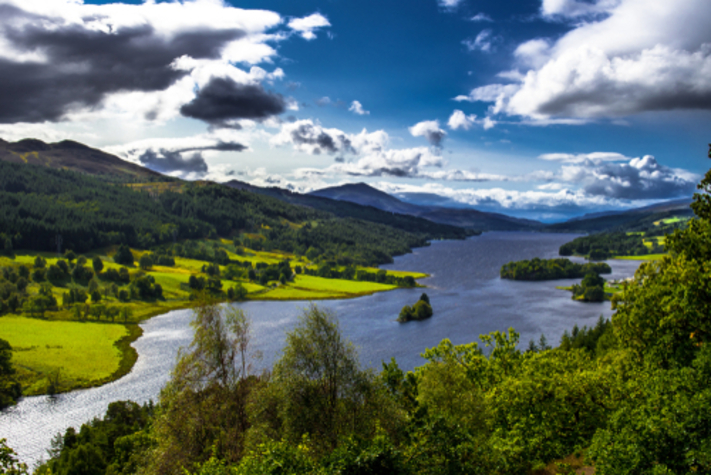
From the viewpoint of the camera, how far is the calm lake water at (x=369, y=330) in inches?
2817

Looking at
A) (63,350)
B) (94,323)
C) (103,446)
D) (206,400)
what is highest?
(206,400)

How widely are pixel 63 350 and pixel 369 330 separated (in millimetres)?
73007

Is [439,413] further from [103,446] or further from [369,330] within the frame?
[369,330]

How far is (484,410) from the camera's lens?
98.7 ft

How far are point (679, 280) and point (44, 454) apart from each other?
7647 centimetres

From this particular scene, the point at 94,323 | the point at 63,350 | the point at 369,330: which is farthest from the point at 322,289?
the point at 63,350

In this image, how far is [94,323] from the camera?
125m

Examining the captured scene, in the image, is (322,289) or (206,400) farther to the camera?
(322,289)

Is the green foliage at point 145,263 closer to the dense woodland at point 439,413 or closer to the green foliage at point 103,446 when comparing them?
the green foliage at point 103,446

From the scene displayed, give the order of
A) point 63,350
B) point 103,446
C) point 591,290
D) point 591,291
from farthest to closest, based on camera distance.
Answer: point 591,290, point 591,291, point 63,350, point 103,446

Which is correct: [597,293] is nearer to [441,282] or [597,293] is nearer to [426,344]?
[441,282]

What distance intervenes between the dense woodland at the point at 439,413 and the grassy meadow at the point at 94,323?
75.9 meters

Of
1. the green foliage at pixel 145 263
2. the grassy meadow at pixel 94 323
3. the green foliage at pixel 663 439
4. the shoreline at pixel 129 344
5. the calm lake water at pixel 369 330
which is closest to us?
the green foliage at pixel 663 439

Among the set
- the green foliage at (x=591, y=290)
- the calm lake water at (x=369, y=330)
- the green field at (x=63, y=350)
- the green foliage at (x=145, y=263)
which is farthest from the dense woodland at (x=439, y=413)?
the green foliage at (x=145, y=263)
